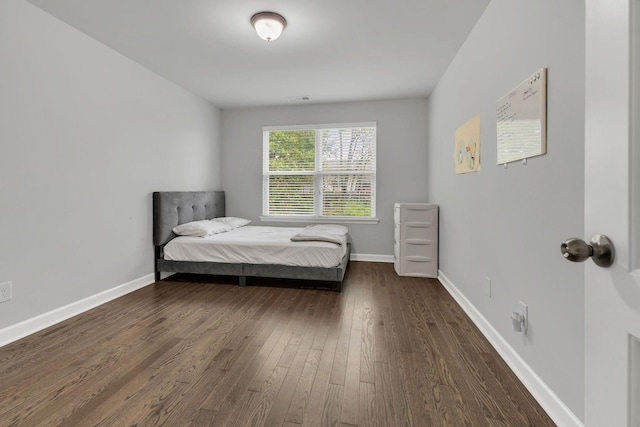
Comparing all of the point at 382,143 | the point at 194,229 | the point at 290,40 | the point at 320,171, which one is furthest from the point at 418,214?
the point at 194,229

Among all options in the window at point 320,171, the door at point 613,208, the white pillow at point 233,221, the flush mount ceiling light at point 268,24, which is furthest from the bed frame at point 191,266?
the door at point 613,208

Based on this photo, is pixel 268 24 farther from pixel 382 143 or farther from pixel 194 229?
pixel 382 143

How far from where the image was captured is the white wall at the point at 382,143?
4477mm

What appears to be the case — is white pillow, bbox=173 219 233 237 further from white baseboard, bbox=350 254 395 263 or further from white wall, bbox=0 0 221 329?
white baseboard, bbox=350 254 395 263

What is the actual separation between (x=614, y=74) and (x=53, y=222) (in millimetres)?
3267

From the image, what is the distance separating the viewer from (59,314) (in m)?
2.40

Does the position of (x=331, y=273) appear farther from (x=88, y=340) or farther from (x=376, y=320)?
(x=88, y=340)

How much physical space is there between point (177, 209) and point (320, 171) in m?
2.18

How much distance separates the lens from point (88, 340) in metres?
2.10

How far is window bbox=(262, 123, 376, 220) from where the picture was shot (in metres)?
4.64

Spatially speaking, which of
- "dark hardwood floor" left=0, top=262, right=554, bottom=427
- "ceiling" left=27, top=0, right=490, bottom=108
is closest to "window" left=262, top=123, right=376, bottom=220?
"ceiling" left=27, top=0, right=490, bottom=108

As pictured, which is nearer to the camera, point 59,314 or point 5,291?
point 5,291

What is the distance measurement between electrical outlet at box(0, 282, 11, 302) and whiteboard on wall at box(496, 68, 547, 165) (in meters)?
3.46

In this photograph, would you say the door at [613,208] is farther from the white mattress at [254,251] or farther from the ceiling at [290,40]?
the white mattress at [254,251]
